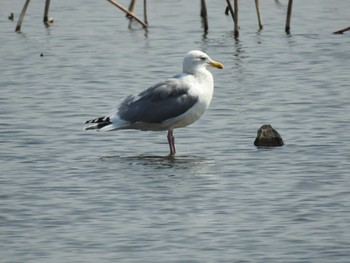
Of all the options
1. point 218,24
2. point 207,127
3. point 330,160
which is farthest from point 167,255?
point 218,24

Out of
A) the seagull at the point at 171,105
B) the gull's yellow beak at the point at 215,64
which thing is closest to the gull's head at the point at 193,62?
the seagull at the point at 171,105

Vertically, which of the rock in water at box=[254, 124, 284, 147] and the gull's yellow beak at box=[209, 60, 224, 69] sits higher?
the gull's yellow beak at box=[209, 60, 224, 69]

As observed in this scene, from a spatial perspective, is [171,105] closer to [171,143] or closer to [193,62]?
[171,143]

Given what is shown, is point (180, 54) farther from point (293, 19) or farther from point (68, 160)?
point (68, 160)

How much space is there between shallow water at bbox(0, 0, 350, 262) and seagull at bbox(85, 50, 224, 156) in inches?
13.4

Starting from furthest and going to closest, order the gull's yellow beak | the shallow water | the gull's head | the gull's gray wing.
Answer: the gull's yellow beak → the gull's head → the gull's gray wing → the shallow water

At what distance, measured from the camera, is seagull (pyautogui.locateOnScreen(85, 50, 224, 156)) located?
1647cm

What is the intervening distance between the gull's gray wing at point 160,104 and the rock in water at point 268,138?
38.0 inches

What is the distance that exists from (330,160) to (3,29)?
1569 cm

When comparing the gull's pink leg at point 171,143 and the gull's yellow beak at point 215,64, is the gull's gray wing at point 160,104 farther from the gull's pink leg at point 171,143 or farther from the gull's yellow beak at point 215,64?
the gull's yellow beak at point 215,64

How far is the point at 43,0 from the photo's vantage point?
3528 centimetres

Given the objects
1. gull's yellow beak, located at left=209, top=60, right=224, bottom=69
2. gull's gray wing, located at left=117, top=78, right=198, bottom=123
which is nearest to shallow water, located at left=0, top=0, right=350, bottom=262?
gull's gray wing, located at left=117, top=78, right=198, bottom=123

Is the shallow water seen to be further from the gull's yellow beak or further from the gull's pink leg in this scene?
the gull's yellow beak

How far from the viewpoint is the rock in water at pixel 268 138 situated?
16.5 meters
